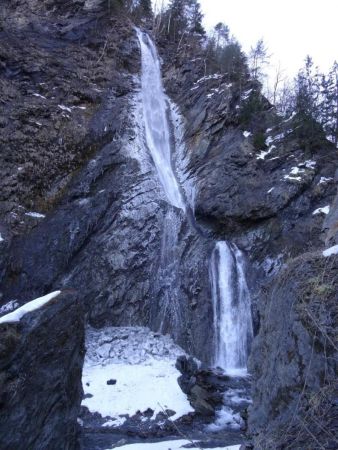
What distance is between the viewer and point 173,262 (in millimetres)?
17891

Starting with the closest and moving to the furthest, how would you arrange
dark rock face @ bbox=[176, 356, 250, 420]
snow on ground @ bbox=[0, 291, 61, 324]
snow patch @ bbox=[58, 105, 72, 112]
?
1. snow on ground @ bbox=[0, 291, 61, 324]
2. dark rock face @ bbox=[176, 356, 250, 420]
3. snow patch @ bbox=[58, 105, 72, 112]

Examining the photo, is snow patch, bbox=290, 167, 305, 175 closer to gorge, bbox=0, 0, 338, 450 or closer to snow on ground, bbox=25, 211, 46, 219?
gorge, bbox=0, 0, 338, 450

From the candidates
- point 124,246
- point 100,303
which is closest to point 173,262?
point 124,246

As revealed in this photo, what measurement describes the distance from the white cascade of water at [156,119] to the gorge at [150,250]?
0.15m

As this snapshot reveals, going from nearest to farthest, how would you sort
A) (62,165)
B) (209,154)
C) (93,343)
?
(93,343) → (62,165) → (209,154)

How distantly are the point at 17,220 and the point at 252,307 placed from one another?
1079 cm

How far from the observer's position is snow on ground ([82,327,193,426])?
10945 mm

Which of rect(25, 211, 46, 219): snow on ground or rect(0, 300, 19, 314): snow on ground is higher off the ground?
rect(25, 211, 46, 219): snow on ground

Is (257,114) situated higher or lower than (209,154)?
higher

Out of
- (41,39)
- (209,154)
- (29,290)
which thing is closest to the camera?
(29,290)

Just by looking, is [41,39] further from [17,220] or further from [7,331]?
[7,331]

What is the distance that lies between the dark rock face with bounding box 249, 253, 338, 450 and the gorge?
0.02 m

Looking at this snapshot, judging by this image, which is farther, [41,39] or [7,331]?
[41,39]


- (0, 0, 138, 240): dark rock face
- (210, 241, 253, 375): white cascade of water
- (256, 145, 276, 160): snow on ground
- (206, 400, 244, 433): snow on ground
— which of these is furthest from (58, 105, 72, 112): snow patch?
(206, 400, 244, 433): snow on ground
